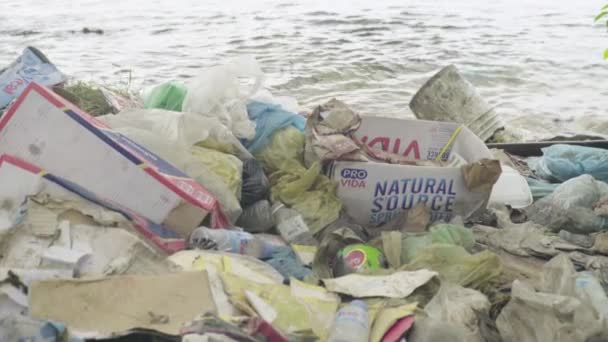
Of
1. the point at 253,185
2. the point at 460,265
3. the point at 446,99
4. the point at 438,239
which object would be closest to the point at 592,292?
the point at 460,265

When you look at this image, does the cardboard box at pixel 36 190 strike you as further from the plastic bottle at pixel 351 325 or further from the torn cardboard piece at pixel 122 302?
the plastic bottle at pixel 351 325

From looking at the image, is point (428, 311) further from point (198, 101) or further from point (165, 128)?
point (198, 101)

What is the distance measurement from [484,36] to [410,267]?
810 centimetres

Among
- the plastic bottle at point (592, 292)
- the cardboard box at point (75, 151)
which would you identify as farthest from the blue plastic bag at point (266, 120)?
the plastic bottle at point (592, 292)

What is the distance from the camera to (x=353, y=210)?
2717mm

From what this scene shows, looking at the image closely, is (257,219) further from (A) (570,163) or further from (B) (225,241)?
(A) (570,163)

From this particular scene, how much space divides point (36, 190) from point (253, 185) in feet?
3.02

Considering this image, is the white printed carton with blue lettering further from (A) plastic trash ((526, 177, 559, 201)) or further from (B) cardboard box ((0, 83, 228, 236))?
(B) cardboard box ((0, 83, 228, 236))

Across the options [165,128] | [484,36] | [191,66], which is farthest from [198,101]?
[484,36]

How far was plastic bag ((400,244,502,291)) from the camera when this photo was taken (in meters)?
2.18

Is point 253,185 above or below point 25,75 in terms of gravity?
below

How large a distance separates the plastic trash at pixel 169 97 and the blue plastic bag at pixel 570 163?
1.87 m

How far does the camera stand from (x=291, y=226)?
2.60 metres

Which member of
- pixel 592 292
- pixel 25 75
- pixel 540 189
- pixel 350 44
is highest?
pixel 25 75
